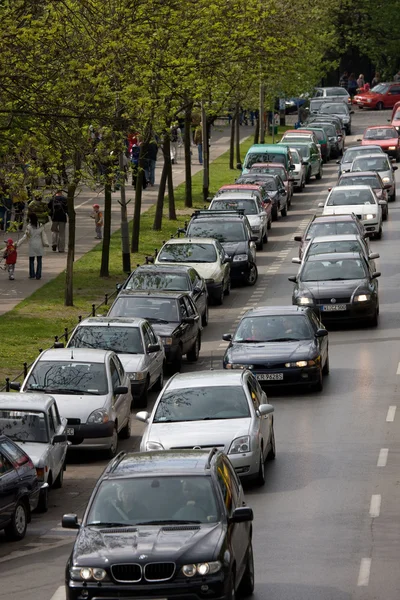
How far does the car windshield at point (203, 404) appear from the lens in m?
20.6

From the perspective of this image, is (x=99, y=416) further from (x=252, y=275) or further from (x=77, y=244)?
(x=77, y=244)

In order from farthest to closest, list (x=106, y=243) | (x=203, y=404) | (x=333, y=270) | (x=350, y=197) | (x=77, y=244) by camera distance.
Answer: (x=350, y=197) < (x=77, y=244) < (x=106, y=243) < (x=333, y=270) < (x=203, y=404)

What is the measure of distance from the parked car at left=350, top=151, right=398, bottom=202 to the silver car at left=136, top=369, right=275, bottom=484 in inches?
1375

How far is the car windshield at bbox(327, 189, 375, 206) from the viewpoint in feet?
157

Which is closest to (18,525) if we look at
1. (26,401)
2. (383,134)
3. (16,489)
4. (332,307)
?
(16,489)

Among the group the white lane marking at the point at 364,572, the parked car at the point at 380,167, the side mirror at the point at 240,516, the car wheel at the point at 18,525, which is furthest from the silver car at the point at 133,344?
the parked car at the point at 380,167

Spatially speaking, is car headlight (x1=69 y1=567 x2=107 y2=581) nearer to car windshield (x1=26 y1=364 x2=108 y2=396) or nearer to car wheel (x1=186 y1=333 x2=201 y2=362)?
car windshield (x1=26 y1=364 x2=108 y2=396)

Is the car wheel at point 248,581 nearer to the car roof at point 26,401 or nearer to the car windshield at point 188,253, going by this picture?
the car roof at point 26,401

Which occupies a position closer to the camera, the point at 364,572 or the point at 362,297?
the point at 364,572

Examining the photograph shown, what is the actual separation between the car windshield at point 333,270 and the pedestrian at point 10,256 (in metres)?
7.21

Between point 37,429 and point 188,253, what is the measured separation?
705 inches

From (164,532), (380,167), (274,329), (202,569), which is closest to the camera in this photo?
(202,569)

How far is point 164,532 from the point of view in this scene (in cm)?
1358

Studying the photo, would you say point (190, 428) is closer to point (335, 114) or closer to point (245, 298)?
point (245, 298)
